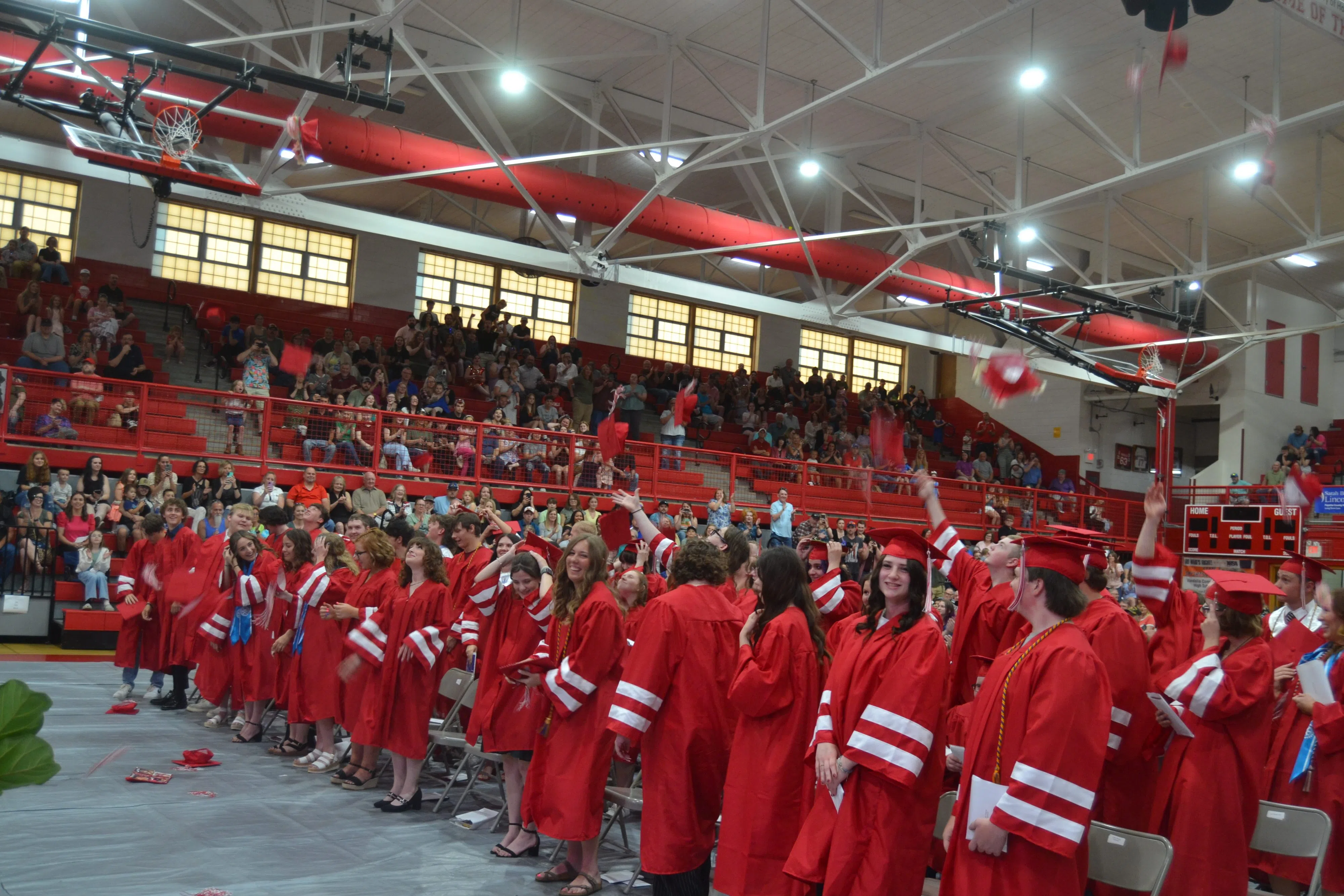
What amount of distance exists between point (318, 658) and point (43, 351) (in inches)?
402

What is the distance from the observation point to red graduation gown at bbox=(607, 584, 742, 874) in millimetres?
4656

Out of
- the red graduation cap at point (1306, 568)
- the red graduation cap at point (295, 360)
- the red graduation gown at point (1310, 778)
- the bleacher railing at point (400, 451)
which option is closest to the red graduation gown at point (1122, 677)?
the red graduation gown at point (1310, 778)

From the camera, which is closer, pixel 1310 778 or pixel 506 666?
pixel 1310 778

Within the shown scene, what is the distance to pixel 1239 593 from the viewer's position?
4.38 metres

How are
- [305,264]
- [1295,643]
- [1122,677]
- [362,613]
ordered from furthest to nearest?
[305,264], [362,613], [1295,643], [1122,677]

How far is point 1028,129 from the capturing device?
1825 centimetres

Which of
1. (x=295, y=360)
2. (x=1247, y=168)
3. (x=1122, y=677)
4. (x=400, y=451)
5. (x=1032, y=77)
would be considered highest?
(x=1032, y=77)

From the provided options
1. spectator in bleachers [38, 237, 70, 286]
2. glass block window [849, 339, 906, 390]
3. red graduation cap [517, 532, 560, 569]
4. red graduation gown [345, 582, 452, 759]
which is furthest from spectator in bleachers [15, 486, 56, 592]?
glass block window [849, 339, 906, 390]

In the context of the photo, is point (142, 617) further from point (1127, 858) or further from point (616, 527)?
point (1127, 858)

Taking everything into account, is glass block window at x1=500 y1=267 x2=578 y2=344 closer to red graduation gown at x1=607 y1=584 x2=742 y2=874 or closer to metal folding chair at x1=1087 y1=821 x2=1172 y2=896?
red graduation gown at x1=607 y1=584 x2=742 y2=874

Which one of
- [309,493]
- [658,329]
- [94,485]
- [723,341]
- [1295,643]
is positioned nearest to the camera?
[1295,643]

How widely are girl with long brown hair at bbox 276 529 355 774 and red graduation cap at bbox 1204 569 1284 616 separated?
5.59 m

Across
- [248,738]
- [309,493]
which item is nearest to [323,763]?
[248,738]

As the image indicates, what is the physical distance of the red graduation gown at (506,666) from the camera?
19.5 ft
